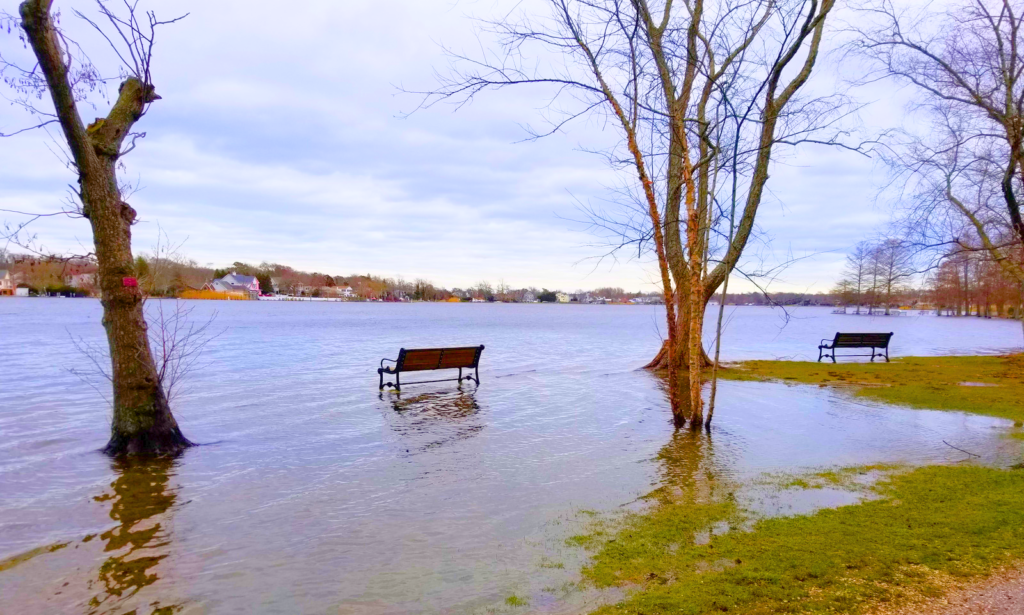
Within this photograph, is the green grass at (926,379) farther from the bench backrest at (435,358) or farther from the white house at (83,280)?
the white house at (83,280)

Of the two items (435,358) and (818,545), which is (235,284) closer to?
(435,358)

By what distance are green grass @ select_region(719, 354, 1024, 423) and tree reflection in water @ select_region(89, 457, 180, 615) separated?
465 inches

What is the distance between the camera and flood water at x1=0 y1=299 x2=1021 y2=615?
4594mm

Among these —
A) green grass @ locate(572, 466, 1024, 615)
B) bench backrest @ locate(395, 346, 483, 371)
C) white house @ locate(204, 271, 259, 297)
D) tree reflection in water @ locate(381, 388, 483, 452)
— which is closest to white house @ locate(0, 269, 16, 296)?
white house @ locate(204, 271, 259, 297)

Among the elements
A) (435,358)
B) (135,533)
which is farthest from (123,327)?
(435,358)

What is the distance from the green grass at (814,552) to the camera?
3.85 m

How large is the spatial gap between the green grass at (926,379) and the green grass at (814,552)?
6.46 metres

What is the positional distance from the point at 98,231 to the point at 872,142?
9.79 metres

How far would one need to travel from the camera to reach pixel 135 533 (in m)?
5.74

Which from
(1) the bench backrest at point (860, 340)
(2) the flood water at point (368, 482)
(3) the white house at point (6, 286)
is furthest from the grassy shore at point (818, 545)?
(3) the white house at point (6, 286)

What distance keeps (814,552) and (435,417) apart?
8.00 m

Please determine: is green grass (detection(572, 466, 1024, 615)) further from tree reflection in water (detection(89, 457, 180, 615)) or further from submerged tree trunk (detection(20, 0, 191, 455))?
submerged tree trunk (detection(20, 0, 191, 455))

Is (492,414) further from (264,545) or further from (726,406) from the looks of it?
(264,545)

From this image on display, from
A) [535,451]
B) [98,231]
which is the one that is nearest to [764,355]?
[535,451]
